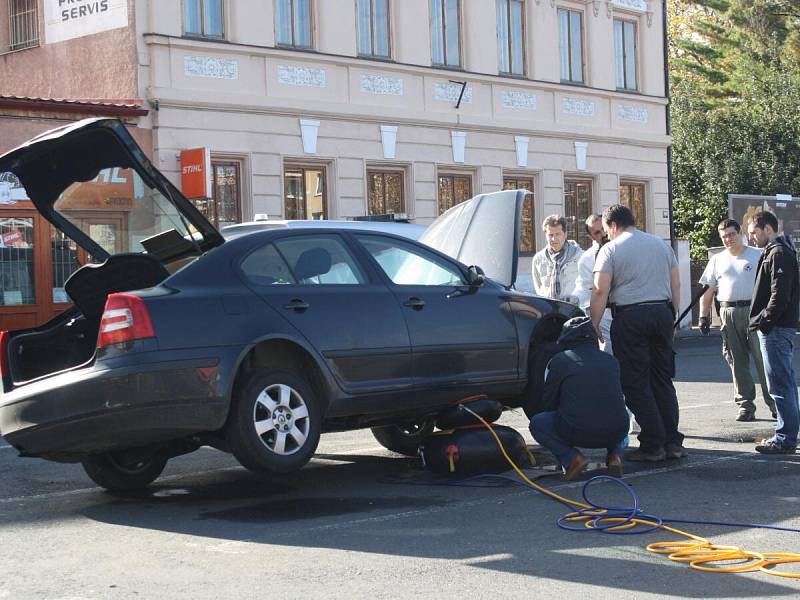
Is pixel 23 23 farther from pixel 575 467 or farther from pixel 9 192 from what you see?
pixel 575 467

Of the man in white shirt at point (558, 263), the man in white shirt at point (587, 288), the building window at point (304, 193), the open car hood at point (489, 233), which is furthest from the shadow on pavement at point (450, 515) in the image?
the building window at point (304, 193)

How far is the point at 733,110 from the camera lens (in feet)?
138

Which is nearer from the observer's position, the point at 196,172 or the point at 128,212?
the point at 128,212

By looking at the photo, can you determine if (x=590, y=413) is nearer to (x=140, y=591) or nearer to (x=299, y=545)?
(x=299, y=545)

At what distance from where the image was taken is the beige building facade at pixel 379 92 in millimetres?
21312

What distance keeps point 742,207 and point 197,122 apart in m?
12.0

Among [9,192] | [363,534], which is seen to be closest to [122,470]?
[363,534]

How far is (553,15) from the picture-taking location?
91.9ft

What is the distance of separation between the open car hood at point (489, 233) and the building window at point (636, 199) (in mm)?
19548

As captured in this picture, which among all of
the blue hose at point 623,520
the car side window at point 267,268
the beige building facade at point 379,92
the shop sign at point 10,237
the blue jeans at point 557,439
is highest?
the beige building facade at point 379,92

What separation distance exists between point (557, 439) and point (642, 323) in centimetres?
130

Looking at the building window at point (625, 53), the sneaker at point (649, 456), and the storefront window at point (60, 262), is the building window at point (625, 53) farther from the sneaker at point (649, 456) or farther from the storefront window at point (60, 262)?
the sneaker at point (649, 456)

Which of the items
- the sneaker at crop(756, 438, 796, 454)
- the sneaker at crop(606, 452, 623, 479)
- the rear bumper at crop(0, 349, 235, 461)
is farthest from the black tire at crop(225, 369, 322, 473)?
the sneaker at crop(756, 438, 796, 454)

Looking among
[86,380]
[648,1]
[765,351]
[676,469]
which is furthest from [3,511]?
[648,1]
